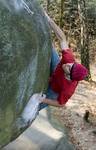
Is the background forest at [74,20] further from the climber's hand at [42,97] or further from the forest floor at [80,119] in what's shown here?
the climber's hand at [42,97]

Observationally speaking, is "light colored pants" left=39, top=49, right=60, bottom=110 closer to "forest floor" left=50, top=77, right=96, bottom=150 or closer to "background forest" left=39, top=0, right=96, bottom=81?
"forest floor" left=50, top=77, right=96, bottom=150

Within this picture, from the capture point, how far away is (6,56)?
327 cm

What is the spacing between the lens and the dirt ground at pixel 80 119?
30.7 ft

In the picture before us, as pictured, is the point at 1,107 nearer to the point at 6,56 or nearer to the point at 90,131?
the point at 6,56

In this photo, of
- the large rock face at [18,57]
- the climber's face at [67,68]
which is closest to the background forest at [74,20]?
the climber's face at [67,68]

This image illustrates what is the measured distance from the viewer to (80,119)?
1019 centimetres

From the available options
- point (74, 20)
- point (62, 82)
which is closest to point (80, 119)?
point (62, 82)

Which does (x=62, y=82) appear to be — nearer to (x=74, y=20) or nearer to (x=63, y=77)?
(x=63, y=77)

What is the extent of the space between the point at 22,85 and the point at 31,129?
450 centimetres

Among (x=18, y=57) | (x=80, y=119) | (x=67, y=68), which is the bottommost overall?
(x=80, y=119)

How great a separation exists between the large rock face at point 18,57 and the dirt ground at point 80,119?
5380mm

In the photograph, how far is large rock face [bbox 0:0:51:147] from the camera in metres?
3.31

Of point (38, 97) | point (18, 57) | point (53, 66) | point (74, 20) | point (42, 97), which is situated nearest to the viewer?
point (18, 57)

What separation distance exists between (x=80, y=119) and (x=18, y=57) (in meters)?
6.94
